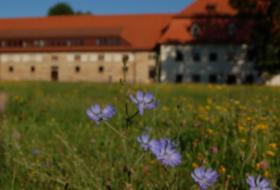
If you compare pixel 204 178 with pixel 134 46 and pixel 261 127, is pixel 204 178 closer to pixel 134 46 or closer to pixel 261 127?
pixel 261 127

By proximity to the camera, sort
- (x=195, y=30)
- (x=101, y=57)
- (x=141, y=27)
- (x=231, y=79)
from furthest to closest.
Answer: (x=141, y=27) < (x=101, y=57) < (x=195, y=30) < (x=231, y=79)

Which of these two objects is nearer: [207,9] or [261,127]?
[261,127]

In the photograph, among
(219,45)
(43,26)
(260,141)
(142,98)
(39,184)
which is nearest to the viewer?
(142,98)

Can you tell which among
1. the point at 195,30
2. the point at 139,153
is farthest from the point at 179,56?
the point at 139,153

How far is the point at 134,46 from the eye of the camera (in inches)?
1937

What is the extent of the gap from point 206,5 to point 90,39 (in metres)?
14.0

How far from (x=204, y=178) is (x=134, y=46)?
48148mm

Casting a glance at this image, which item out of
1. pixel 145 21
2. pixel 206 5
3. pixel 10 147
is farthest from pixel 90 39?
pixel 10 147

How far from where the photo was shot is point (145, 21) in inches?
2087

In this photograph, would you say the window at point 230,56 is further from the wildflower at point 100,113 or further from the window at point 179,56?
the wildflower at point 100,113

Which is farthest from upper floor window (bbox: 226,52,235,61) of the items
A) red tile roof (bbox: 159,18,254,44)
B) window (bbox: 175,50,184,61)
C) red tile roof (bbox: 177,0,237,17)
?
window (bbox: 175,50,184,61)

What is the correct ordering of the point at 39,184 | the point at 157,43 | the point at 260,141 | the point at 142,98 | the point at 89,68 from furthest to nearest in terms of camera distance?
1. the point at 89,68
2. the point at 157,43
3. the point at 260,141
4. the point at 39,184
5. the point at 142,98

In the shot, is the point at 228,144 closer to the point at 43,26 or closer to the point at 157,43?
the point at 157,43

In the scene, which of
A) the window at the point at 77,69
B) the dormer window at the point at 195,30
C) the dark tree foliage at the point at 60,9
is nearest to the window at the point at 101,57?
the window at the point at 77,69
